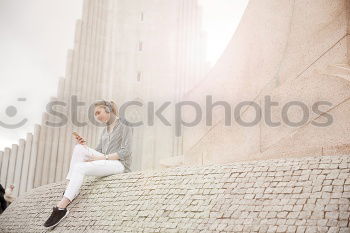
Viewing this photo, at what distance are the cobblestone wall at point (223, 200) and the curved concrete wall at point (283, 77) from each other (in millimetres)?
1177

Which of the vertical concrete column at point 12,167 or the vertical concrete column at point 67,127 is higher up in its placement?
the vertical concrete column at point 67,127

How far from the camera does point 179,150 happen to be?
16.4 metres

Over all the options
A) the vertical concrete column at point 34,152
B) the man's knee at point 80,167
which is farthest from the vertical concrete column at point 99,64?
the man's knee at point 80,167

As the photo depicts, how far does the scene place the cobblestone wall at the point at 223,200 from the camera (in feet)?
6.69

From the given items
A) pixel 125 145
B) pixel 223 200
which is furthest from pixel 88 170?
pixel 223 200

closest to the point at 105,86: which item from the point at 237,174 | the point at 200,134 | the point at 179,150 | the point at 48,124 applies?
the point at 48,124

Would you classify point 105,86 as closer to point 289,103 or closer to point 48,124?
point 48,124

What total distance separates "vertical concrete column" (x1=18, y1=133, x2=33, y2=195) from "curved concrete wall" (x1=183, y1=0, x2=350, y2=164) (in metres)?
11.7

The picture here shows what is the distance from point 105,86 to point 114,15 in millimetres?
2821

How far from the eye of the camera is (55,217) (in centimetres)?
314

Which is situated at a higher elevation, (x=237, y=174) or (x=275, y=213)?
(x=237, y=174)

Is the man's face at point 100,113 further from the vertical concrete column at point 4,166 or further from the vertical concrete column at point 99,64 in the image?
the vertical concrete column at point 99,64

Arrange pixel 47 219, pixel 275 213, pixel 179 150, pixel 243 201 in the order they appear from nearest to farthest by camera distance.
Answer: pixel 275 213
pixel 243 201
pixel 47 219
pixel 179 150

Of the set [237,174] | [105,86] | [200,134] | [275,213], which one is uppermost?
[105,86]
